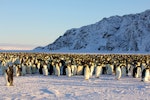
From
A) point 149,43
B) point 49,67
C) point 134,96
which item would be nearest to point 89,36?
point 149,43

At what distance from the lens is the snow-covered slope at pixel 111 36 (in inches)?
4712

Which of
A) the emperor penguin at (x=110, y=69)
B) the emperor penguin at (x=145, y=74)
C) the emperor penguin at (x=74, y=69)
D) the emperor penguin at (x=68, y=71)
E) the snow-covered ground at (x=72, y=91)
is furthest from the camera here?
the emperor penguin at (x=110, y=69)

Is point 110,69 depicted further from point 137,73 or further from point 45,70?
point 45,70

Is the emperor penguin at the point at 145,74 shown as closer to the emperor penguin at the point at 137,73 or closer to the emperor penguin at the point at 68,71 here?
the emperor penguin at the point at 137,73

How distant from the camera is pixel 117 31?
139 metres

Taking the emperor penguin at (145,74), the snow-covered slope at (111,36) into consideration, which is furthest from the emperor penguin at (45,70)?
the snow-covered slope at (111,36)

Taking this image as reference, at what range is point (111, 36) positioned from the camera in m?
135

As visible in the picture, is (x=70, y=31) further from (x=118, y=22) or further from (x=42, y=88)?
(x=42, y=88)

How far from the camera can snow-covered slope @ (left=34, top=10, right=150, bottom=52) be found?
11968cm

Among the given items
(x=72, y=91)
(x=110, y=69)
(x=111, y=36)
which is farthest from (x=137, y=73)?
(x=111, y=36)

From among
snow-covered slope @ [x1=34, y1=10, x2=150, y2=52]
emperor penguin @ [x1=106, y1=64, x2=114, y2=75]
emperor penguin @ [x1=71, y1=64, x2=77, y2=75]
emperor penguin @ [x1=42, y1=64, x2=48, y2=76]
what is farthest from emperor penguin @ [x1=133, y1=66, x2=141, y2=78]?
snow-covered slope @ [x1=34, y1=10, x2=150, y2=52]

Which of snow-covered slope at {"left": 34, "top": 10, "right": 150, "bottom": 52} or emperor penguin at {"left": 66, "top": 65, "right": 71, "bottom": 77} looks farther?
snow-covered slope at {"left": 34, "top": 10, "right": 150, "bottom": 52}

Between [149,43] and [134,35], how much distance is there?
11.0 m

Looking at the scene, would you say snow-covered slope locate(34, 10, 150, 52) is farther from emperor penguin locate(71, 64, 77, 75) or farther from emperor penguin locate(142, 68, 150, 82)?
emperor penguin locate(142, 68, 150, 82)
